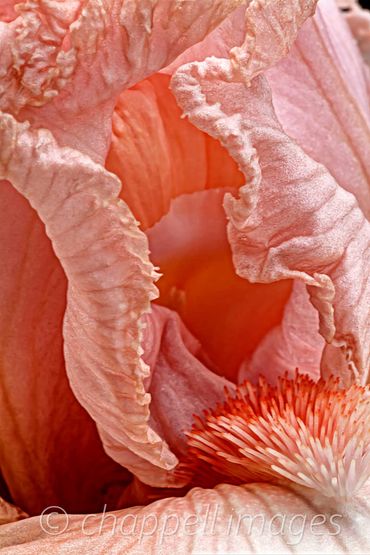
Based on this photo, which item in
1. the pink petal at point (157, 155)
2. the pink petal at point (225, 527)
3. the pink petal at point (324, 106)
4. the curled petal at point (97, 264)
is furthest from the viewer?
the pink petal at point (324, 106)

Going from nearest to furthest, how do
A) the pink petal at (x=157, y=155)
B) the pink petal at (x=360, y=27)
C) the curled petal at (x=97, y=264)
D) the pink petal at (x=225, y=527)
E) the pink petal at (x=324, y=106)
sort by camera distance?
the curled petal at (x=97, y=264)
the pink petal at (x=225, y=527)
the pink petal at (x=157, y=155)
the pink petal at (x=324, y=106)
the pink petal at (x=360, y=27)

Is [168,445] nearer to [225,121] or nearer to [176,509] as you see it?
[176,509]

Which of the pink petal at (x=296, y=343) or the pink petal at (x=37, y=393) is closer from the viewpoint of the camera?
the pink petal at (x=37, y=393)

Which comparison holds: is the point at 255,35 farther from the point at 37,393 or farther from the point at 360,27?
the point at 360,27

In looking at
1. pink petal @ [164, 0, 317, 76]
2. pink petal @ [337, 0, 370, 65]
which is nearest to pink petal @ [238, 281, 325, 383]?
pink petal @ [164, 0, 317, 76]

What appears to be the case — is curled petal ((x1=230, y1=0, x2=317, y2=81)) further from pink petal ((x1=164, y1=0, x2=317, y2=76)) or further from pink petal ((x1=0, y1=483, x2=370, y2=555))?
pink petal ((x1=0, y1=483, x2=370, y2=555))

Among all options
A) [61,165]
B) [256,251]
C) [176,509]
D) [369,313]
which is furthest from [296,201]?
[176,509]

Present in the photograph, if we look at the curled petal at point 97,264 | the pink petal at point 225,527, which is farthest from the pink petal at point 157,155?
the pink petal at point 225,527

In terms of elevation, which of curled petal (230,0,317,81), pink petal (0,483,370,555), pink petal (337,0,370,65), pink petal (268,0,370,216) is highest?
pink petal (337,0,370,65)

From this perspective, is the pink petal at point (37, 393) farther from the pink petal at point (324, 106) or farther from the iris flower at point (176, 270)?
the pink petal at point (324, 106)
